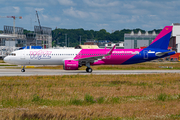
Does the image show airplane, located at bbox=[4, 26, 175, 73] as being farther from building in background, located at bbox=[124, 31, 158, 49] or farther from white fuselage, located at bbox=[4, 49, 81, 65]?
building in background, located at bbox=[124, 31, 158, 49]

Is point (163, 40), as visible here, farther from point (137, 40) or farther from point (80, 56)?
point (137, 40)

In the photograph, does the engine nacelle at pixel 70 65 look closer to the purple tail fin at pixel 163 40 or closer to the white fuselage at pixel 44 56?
the white fuselage at pixel 44 56

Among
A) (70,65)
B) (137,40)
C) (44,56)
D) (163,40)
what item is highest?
(137,40)

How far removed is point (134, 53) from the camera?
136ft

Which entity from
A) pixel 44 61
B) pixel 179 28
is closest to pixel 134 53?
pixel 44 61

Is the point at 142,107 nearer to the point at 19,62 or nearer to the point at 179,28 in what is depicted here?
the point at 19,62

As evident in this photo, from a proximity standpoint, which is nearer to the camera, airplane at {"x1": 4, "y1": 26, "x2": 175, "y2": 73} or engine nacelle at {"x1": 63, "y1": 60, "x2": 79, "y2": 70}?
engine nacelle at {"x1": 63, "y1": 60, "x2": 79, "y2": 70}

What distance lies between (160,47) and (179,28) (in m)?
114

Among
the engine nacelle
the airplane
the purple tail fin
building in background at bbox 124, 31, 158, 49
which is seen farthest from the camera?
building in background at bbox 124, 31, 158, 49

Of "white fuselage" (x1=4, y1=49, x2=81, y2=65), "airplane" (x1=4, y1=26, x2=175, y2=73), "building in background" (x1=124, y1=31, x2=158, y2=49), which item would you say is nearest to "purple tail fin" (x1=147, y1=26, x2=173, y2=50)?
"airplane" (x1=4, y1=26, x2=175, y2=73)

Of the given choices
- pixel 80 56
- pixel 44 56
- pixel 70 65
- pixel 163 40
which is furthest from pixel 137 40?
pixel 70 65

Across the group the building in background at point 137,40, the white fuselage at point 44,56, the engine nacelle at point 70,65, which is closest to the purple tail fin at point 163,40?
the white fuselage at point 44,56

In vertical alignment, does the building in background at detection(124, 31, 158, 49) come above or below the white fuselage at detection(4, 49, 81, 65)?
above

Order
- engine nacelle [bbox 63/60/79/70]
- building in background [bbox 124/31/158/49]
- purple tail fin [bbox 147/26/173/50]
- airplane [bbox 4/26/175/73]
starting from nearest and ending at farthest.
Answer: engine nacelle [bbox 63/60/79/70] < airplane [bbox 4/26/175/73] < purple tail fin [bbox 147/26/173/50] < building in background [bbox 124/31/158/49]
